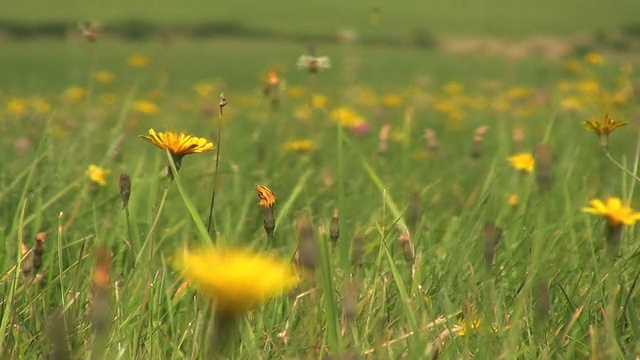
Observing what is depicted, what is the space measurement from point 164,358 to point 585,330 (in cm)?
45

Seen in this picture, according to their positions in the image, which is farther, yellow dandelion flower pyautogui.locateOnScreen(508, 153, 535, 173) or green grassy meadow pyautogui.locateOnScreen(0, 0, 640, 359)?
yellow dandelion flower pyautogui.locateOnScreen(508, 153, 535, 173)

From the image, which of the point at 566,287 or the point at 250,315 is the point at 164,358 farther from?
the point at 566,287

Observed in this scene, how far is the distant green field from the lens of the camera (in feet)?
50.6

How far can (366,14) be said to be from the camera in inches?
644

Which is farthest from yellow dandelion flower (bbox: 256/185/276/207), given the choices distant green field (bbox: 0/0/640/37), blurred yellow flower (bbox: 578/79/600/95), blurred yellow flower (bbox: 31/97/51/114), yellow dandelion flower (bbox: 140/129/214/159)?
distant green field (bbox: 0/0/640/37)

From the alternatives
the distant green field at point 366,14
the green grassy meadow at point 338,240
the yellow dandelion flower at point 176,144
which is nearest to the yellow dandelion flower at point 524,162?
the green grassy meadow at point 338,240

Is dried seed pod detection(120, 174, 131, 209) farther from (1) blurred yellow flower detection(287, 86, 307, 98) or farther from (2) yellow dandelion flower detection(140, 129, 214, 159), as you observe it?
(1) blurred yellow flower detection(287, 86, 307, 98)

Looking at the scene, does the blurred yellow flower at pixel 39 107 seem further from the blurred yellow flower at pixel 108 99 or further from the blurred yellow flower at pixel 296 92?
the blurred yellow flower at pixel 296 92

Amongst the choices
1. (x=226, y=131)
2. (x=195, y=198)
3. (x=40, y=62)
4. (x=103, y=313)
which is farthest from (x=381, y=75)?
(x=103, y=313)

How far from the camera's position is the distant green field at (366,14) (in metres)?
15.4

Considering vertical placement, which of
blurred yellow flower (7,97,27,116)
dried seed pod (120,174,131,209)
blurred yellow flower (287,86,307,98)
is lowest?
blurred yellow flower (287,86,307,98)

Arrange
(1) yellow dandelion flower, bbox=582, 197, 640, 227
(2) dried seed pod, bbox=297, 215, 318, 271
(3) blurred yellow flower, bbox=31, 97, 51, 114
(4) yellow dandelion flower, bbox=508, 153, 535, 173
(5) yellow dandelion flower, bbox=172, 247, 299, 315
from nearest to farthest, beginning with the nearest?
(5) yellow dandelion flower, bbox=172, 247, 299, 315
(2) dried seed pod, bbox=297, 215, 318, 271
(1) yellow dandelion flower, bbox=582, 197, 640, 227
(4) yellow dandelion flower, bbox=508, 153, 535, 173
(3) blurred yellow flower, bbox=31, 97, 51, 114

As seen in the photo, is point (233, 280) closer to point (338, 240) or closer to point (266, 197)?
point (266, 197)

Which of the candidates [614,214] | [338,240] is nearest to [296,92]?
[338,240]
